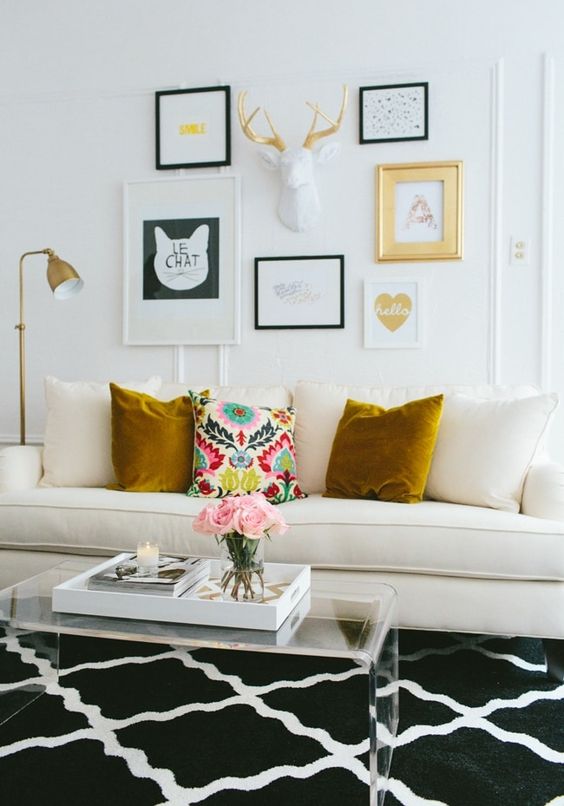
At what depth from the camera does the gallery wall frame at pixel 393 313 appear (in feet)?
10.6

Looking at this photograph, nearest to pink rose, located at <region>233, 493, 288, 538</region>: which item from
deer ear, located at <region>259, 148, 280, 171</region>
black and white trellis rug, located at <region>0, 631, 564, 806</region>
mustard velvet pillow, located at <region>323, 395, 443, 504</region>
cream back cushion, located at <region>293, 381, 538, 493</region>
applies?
black and white trellis rug, located at <region>0, 631, 564, 806</region>

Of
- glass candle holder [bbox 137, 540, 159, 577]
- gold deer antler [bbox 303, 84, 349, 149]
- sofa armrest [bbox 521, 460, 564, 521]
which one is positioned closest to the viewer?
glass candle holder [bbox 137, 540, 159, 577]

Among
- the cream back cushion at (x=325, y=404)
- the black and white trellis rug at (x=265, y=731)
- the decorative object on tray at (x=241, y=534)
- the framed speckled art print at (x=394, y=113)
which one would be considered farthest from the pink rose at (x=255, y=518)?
the framed speckled art print at (x=394, y=113)

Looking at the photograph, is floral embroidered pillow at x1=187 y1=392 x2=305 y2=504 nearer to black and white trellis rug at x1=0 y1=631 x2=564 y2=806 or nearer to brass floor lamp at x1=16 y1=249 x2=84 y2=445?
black and white trellis rug at x1=0 y1=631 x2=564 y2=806

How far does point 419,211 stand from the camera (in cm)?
323

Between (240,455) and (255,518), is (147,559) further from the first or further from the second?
(240,455)

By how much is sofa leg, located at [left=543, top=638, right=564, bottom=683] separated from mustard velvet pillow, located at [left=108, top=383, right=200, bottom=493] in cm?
136

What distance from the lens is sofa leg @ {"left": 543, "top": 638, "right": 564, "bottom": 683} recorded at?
2.05 m

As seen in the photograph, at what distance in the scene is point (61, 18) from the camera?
139 inches

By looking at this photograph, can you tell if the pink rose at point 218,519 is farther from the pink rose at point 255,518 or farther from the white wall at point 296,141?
the white wall at point 296,141

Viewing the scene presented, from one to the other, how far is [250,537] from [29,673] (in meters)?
0.85

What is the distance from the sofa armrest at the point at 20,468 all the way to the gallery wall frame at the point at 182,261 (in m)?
0.84

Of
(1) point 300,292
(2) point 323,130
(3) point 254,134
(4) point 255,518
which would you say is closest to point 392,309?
(1) point 300,292

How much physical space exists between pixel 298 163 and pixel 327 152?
15cm
